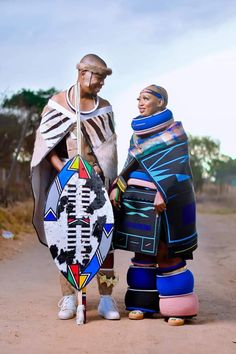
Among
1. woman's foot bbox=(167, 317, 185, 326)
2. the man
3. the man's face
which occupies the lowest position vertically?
woman's foot bbox=(167, 317, 185, 326)

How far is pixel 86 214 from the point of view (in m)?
5.12

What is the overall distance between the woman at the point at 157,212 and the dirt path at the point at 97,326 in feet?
0.66

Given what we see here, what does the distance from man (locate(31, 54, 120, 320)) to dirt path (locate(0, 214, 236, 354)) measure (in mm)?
296

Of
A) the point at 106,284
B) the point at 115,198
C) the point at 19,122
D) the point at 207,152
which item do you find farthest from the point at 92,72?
the point at 207,152

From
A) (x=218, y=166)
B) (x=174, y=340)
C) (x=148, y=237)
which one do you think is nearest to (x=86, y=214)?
(x=148, y=237)

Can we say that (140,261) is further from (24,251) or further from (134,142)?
(24,251)

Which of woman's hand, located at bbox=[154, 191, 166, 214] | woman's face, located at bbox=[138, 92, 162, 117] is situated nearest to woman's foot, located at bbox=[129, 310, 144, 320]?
woman's hand, located at bbox=[154, 191, 166, 214]

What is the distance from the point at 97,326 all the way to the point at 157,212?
0.93 meters

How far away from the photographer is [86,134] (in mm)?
5445

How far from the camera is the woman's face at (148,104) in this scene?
5270mm

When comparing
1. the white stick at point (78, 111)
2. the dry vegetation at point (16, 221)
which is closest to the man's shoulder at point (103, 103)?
the white stick at point (78, 111)

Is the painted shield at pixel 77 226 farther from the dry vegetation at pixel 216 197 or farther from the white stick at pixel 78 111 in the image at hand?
the dry vegetation at pixel 216 197

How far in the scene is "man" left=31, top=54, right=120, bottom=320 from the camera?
17.8 ft

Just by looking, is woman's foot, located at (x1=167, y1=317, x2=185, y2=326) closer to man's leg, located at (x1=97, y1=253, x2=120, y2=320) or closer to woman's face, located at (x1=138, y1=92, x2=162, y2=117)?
man's leg, located at (x1=97, y1=253, x2=120, y2=320)
